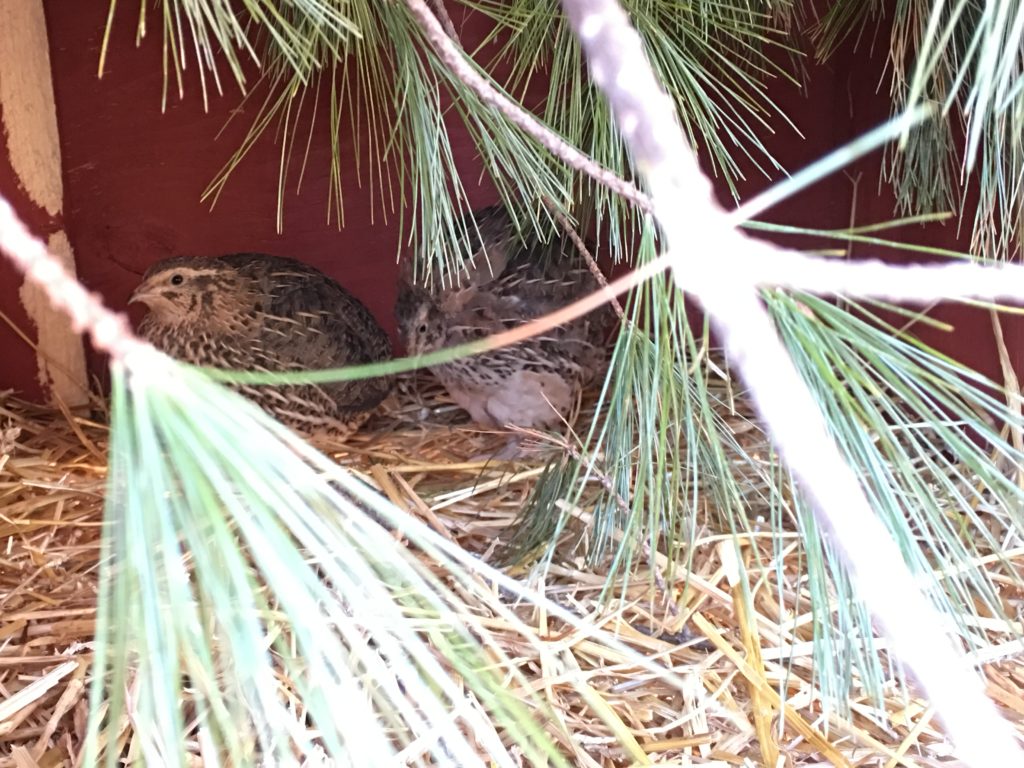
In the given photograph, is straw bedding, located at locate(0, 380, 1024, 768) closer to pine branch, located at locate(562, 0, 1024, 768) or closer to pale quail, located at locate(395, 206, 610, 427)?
pale quail, located at locate(395, 206, 610, 427)

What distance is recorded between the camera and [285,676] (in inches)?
38.8

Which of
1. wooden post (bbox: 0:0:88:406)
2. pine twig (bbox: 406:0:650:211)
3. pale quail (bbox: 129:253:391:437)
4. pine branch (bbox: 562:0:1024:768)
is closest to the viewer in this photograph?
pine branch (bbox: 562:0:1024:768)

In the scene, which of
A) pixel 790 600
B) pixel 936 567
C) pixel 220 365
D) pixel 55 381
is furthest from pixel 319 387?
pixel 936 567

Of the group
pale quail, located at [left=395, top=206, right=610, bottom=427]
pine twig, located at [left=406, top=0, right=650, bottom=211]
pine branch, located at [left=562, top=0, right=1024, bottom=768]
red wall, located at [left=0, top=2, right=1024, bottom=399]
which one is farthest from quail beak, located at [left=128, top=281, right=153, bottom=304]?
pine branch, located at [left=562, top=0, right=1024, bottom=768]

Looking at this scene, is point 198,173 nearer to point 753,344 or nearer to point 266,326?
point 266,326

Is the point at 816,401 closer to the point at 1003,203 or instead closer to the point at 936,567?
the point at 936,567

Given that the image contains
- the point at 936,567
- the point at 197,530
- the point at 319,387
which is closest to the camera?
the point at 197,530

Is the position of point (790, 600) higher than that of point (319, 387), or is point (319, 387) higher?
point (319, 387)

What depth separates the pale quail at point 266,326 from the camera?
1.59m

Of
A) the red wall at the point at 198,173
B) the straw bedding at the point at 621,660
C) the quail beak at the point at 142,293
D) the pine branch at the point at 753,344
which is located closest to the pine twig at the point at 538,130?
the pine branch at the point at 753,344

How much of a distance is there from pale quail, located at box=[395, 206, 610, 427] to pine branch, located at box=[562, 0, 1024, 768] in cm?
114

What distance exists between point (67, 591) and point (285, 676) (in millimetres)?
407

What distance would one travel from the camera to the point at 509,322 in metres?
1.65

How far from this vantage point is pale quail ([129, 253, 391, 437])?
5.22 feet
